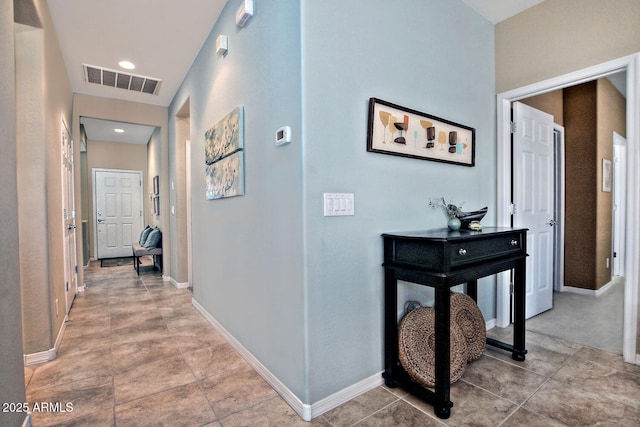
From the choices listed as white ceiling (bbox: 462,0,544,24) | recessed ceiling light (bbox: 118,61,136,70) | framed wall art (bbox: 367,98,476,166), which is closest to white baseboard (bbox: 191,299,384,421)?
framed wall art (bbox: 367,98,476,166)

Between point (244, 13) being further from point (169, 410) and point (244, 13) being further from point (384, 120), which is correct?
point (169, 410)

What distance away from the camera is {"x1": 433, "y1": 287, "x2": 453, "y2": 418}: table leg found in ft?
5.26

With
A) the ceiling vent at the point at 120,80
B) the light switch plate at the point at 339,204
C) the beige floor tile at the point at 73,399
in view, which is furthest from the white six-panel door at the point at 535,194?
the ceiling vent at the point at 120,80

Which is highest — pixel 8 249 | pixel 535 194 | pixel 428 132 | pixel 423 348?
pixel 428 132

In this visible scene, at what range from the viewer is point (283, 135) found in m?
1.74

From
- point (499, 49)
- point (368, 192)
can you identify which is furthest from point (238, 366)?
point (499, 49)

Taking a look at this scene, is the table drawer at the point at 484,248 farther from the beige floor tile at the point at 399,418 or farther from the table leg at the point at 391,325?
the beige floor tile at the point at 399,418

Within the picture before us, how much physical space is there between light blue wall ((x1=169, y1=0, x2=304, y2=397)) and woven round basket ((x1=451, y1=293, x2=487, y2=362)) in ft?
3.73

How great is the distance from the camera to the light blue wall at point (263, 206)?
1.69 m

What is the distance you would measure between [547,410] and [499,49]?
2.75 metres

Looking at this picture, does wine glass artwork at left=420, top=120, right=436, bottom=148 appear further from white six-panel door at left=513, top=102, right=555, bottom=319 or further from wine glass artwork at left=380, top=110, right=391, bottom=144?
white six-panel door at left=513, top=102, right=555, bottom=319

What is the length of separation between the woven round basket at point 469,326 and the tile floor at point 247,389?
0.09 m

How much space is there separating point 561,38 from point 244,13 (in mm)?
2369

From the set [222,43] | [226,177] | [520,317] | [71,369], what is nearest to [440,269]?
[520,317]
